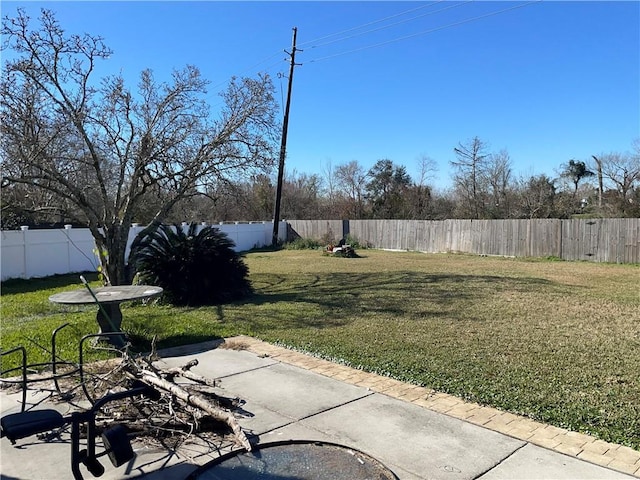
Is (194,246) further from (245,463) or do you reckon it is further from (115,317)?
(245,463)

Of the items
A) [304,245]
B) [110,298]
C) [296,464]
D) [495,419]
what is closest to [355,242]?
[304,245]

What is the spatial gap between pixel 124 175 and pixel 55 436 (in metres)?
8.11

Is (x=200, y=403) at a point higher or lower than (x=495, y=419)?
higher

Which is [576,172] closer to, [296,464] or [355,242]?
[355,242]

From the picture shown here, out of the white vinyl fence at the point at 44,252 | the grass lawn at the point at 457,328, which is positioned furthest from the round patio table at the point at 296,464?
the white vinyl fence at the point at 44,252

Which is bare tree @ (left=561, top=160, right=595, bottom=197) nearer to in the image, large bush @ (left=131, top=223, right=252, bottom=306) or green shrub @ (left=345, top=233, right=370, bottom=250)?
green shrub @ (left=345, top=233, right=370, bottom=250)

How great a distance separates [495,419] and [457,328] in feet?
10.8

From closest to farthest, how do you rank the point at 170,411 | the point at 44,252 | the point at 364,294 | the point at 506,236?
the point at 170,411
the point at 364,294
the point at 44,252
the point at 506,236

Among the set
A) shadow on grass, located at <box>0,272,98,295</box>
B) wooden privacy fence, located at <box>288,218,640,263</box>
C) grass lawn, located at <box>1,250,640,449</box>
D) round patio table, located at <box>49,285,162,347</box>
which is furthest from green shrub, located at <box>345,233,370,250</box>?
round patio table, located at <box>49,285,162,347</box>

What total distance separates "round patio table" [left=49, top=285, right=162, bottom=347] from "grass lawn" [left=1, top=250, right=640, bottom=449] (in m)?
0.48

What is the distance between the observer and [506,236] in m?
20.8

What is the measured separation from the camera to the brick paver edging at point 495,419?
10.3 feet

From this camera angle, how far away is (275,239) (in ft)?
90.9

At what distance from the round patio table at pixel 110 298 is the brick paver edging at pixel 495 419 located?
1892 millimetres
